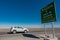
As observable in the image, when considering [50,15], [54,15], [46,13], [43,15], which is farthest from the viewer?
[43,15]

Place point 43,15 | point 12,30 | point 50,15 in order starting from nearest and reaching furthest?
point 50,15, point 43,15, point 12,30

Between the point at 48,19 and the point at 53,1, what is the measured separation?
11.5ft

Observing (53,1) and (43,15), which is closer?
(53,1)

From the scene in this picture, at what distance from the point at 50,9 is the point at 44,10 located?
12.4 feet

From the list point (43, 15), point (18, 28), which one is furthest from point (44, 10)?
point (18, 28)

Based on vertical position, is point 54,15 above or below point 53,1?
below

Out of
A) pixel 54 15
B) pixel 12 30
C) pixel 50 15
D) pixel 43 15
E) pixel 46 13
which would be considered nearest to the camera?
pixel 54 15

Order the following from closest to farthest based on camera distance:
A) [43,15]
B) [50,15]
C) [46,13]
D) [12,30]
Answer: 1. [50,15]
2. [46,13]
3. [43,15]
4. [12,30]

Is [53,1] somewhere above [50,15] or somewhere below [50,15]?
above

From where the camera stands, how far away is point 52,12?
989 inches

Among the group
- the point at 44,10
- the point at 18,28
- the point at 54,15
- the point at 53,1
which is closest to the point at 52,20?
the point at 54,15

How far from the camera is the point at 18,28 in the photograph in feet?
151

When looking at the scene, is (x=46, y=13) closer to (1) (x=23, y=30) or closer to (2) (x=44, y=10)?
(2) (x=44, y=10)

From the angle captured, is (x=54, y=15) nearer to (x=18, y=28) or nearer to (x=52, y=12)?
(x=52, y=12)
